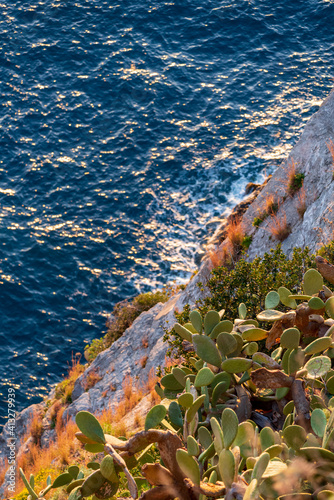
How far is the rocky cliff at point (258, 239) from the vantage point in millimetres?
10867

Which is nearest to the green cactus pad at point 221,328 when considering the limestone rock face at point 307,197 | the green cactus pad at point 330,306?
the green cactus pad at point 330,306

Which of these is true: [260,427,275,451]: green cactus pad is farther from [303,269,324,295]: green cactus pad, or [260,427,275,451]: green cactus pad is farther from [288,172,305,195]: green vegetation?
[288,172,305,195]: green vegetation

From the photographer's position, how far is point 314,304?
4.58 metres

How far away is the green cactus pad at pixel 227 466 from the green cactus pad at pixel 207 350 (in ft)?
4.37

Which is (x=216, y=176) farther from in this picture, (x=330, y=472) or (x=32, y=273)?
(x=330, y=472)

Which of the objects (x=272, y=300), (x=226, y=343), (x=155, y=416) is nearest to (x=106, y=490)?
(x=155, y=416)

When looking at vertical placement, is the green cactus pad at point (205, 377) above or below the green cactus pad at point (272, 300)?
below

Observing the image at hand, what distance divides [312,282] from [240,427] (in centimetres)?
208

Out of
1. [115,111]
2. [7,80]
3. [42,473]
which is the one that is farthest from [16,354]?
[7,80]

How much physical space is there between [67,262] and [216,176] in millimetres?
8418

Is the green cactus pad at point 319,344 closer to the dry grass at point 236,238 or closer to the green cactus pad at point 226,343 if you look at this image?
the green cactus pad at point 226,343

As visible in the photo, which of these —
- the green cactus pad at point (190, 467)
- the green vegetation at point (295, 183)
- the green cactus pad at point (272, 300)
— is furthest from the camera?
the green vegetation at point (295, 183)

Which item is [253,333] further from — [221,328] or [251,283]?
[251,283]

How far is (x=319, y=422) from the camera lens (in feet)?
10.5
